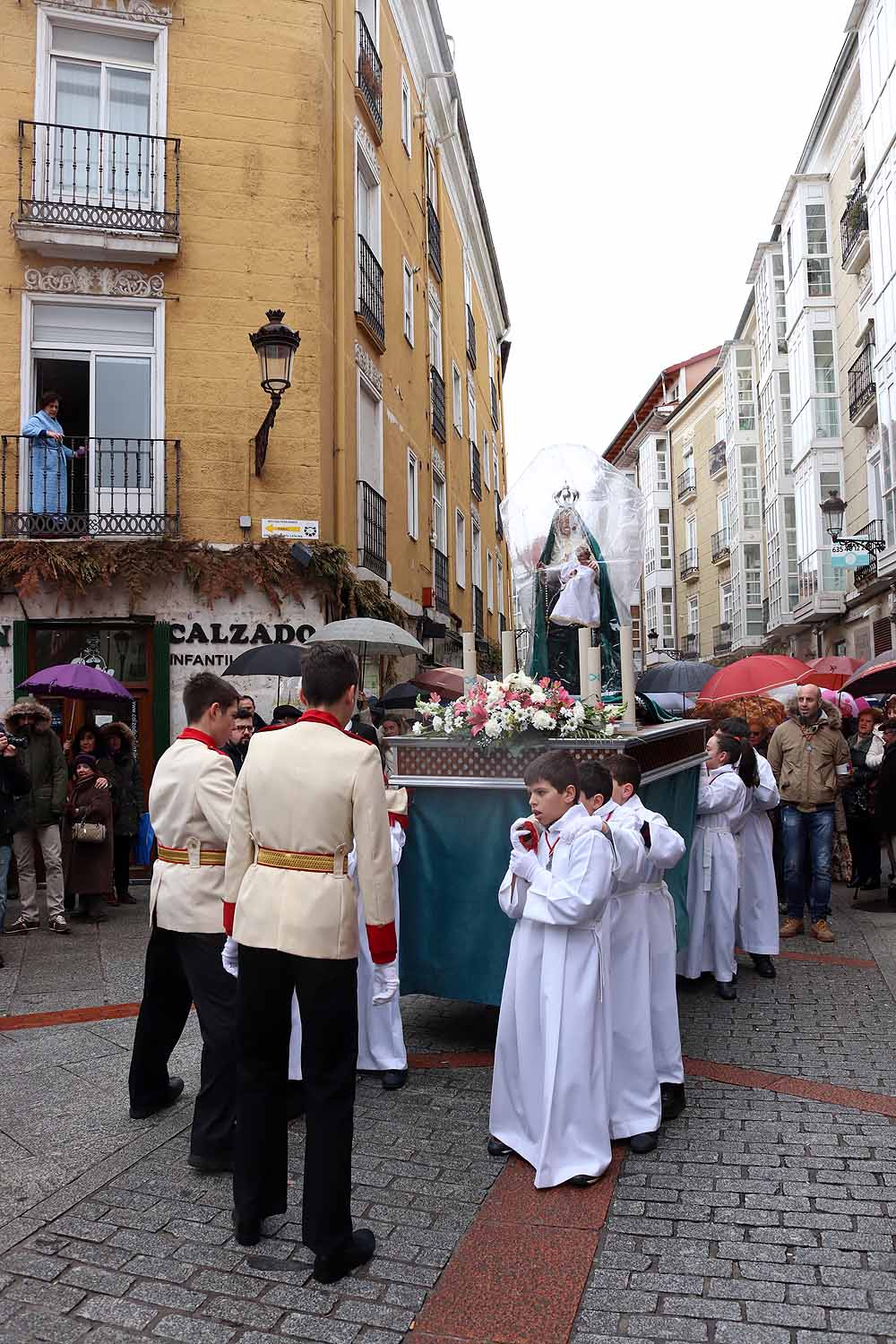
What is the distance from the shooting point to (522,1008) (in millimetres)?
4711

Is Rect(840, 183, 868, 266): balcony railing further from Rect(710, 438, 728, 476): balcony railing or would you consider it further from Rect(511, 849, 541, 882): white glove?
Rect(511, 849, 541, 882): white glove

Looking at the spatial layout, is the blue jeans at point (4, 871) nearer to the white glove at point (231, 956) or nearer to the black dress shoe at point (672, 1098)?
the white glove at point (231, 956)

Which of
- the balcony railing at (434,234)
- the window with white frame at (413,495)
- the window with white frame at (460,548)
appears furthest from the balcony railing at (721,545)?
the window with white frame at (413,495)

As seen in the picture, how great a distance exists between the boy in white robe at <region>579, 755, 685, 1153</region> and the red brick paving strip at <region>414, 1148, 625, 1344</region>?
18.2 inches

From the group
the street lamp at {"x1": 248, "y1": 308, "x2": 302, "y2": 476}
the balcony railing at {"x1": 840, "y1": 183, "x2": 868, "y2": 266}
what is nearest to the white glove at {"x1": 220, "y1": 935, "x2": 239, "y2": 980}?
the street lamp at {"x1": 248, "y1": 308, "x2": 302, "y2": 476}

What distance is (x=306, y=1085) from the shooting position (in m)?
3.79

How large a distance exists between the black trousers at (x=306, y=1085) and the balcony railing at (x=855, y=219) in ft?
92.7

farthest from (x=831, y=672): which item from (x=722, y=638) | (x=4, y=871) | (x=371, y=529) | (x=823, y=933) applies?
(x=722, y=638)

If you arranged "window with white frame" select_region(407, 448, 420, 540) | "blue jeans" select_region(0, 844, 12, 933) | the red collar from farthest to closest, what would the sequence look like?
"window with white frame" select_region(407, 448, 420, 540), "blue jeans" select_region(0, 844, 12, 933), the red collar

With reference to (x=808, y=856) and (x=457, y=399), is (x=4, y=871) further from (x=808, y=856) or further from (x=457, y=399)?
(x=457, y=399)

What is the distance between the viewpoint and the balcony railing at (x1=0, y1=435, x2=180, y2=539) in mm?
13188

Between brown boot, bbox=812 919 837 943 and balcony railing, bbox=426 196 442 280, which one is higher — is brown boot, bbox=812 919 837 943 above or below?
below

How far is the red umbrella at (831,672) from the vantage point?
15617 millimetres

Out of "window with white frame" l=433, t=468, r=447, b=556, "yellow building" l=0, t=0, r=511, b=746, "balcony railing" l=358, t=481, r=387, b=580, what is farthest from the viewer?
"window with white frame" l=433, t=468, r=447, b=556
